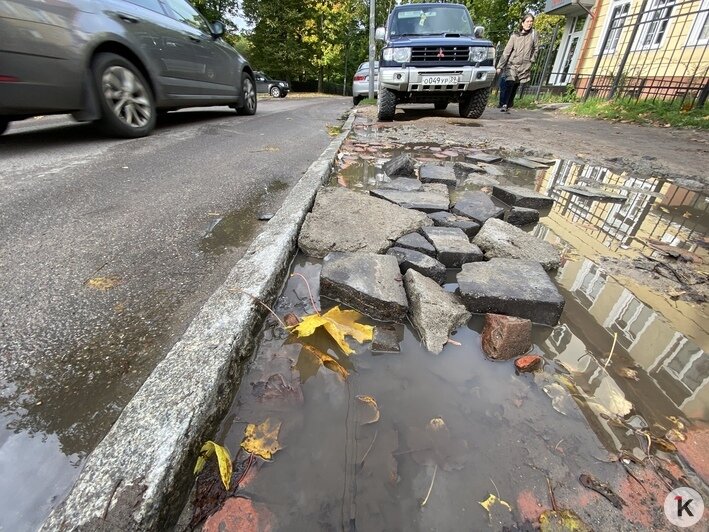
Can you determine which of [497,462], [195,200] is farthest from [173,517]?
[195,200]

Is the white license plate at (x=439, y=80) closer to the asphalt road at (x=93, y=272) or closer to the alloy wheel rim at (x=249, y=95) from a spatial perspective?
Answer: the alloy wheel rim at (x=249, y=95)

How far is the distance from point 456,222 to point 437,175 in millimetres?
1012

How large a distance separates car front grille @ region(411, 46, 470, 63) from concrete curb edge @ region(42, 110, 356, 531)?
556 cm

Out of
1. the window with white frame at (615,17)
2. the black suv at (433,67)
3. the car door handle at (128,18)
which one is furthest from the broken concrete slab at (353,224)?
the window with white frame at (615,17)

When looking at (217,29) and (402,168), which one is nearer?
(402,168)

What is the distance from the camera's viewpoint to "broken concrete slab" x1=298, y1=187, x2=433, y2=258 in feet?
5.48

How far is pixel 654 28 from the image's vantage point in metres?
9.83

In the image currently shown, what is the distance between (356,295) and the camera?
1315mm

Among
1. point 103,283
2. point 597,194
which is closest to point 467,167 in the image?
point 597,194

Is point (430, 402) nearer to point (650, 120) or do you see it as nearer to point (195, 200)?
point (195, 200)

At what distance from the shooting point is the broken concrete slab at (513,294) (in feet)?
4.25

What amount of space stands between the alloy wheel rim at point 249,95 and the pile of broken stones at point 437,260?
4.63 m

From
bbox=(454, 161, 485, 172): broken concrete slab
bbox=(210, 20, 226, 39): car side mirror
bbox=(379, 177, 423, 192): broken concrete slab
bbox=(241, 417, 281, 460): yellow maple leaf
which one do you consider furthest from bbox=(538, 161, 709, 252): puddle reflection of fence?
bbox=(210, 20, 226, 39): car side mirror

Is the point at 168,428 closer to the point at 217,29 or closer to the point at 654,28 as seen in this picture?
the point at 217,29
